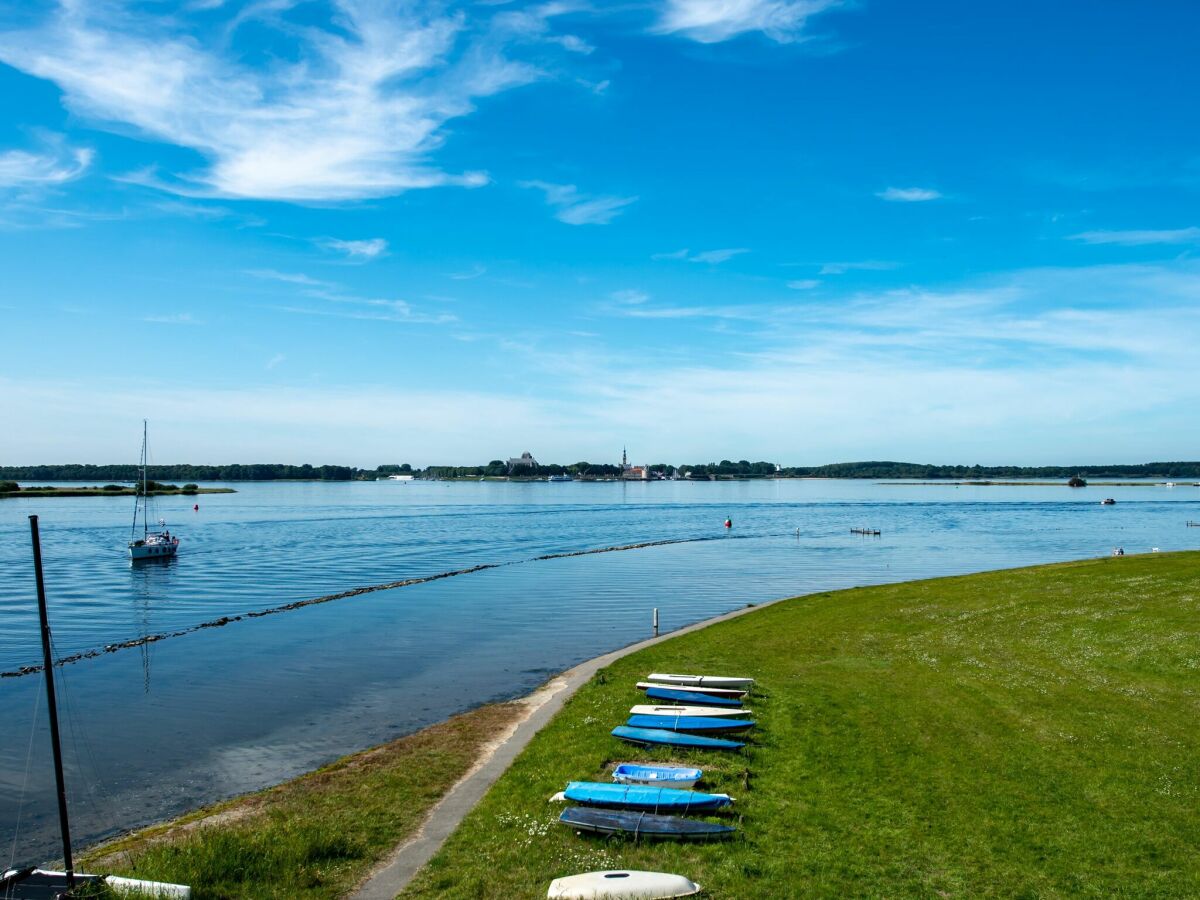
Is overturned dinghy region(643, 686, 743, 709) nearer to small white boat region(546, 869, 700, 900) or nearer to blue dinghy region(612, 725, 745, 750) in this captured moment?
blue dinghy region(612, 725, 745, 750)

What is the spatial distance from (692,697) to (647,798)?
24.5 ft

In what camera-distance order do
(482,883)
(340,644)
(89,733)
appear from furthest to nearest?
1. (340,644)
2. (89,733)
3. (482,883)

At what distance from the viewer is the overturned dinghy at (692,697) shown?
21.2 m

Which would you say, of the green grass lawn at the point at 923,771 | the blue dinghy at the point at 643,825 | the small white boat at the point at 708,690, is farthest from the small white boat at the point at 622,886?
the small white boat at the point at 708,690

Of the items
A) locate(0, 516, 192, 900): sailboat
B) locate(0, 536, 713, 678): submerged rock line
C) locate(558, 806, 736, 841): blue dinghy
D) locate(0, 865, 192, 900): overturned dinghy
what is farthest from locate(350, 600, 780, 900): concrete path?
locate(0, 536, 713, 678): submerged rock line

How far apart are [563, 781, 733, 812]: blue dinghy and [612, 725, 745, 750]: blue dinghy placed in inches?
119

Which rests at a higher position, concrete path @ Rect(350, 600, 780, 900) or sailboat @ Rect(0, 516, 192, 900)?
sailboat @ Rect(0, 516, 192, 900)

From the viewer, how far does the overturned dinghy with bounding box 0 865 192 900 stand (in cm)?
1170

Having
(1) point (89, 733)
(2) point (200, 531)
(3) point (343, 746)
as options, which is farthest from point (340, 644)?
(2) point (200, 531)

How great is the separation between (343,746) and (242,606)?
3125 cm

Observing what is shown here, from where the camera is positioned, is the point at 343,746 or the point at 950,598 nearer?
the point at 343,746

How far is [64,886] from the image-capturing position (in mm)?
11969

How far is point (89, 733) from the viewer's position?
80.4ft

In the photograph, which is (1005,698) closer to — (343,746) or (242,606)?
(343,746)
